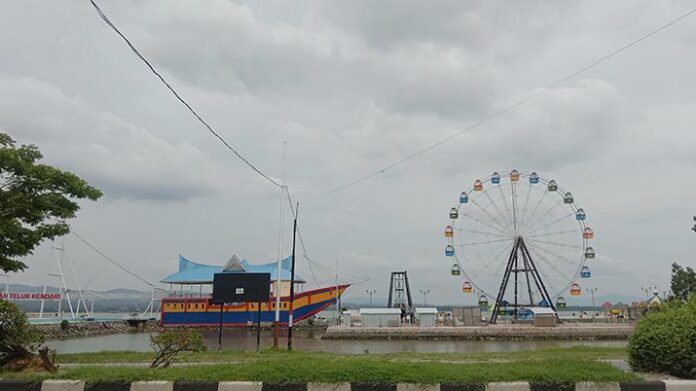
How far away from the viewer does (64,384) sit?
5.91 metres

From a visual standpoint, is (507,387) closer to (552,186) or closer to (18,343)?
(18,343)

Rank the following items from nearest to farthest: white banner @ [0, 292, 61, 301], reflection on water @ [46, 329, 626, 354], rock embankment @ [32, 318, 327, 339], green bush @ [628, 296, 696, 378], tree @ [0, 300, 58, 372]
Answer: green bush @ [628, 296, 696, 378], tree @ [0, 300, 58, 372], reflection on water @ [46, 329, 626, 354], white banner @ [0, 292, 61, 301], rock embankment @ [32, 318, 327, 339]

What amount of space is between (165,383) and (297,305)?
4196cm

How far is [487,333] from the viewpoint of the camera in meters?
36.3

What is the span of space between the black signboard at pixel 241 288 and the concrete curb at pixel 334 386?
10071 mm

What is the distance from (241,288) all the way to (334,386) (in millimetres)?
10904

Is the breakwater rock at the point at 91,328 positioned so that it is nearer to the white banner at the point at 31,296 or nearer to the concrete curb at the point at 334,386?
the white banner at the point at 31,296

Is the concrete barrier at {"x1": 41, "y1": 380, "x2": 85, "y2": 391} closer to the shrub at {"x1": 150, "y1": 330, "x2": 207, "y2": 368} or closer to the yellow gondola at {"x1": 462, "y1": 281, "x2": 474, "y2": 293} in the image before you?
the shrub at {"x1": 150, "y1": 330, "x2": 207, "y2": 368}

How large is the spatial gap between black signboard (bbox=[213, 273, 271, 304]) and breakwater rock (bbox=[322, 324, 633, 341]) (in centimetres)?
2226

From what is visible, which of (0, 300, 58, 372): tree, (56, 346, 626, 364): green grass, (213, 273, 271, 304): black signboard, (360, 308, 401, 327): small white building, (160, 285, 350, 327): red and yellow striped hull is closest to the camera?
(0, 300, 58, 372): tree

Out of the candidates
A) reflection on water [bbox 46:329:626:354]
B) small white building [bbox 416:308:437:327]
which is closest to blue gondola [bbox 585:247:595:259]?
reflection on water [bbox 46:329:626:354]

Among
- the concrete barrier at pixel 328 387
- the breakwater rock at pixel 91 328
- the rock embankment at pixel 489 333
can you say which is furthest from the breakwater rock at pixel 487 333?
the concrete barrier at pixel 328 387

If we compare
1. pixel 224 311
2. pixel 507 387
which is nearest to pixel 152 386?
pixel 507 387

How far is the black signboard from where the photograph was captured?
16047 mm
